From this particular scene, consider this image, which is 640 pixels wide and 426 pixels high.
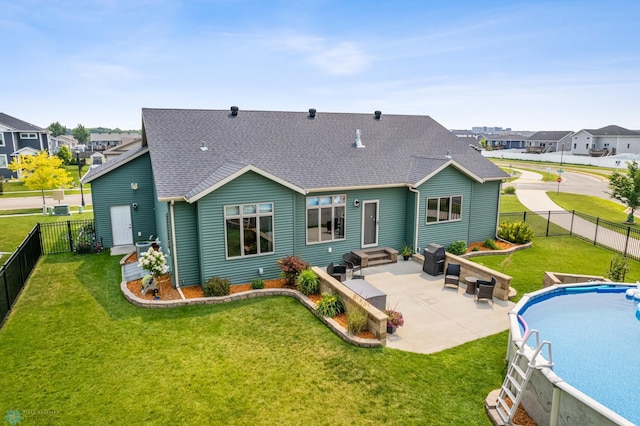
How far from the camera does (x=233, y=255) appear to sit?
13258 millimetres

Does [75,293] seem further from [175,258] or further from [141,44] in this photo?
[141,44]

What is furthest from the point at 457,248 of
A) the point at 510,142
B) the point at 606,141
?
the point at 510,142

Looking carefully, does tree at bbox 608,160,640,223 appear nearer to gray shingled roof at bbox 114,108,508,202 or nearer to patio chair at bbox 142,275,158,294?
gray shingled roof at bbox 114,108,508,202

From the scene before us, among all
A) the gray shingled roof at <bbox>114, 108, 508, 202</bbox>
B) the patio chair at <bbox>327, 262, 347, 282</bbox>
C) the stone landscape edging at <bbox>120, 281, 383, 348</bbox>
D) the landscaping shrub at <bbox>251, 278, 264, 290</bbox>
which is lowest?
the stone landscape edging at <bbox>120, 281, 383, 348</bbox>

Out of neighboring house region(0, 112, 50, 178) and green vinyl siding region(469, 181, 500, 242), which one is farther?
neighboring house region(0, 112, 50, 178)

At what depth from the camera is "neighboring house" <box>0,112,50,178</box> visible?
4825 centimetres

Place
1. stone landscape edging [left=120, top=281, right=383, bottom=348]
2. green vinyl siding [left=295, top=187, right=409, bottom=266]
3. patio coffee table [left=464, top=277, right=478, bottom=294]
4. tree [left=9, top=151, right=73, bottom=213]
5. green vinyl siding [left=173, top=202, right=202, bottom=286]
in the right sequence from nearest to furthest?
stone landscape edging [left=120, top=281, right=383, bottom=348] → green vinyl siding [left=173, top=202, right=202, bottom=286] → patio coffee table [left=464, top=277, right=478, bottom=294] → green vinyl siding [left=295, top=187, right=409, bottom=266] → tree [left=9, top=151, right=73, bottom=213]

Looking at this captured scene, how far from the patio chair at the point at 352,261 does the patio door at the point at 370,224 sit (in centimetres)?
106

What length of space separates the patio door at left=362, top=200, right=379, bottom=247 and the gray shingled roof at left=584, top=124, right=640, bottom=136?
83.7 meters

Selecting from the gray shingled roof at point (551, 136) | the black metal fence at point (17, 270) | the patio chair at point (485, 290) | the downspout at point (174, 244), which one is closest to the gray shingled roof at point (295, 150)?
the downspout at point (174, 244)

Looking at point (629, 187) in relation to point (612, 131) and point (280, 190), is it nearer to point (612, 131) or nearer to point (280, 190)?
point (280, 190)

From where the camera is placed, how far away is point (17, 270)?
1303 cm

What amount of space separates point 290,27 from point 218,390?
56.6 feet

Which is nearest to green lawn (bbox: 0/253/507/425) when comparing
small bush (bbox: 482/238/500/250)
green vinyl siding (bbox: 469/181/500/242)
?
small bush (bbox: 482/238/500/250)
